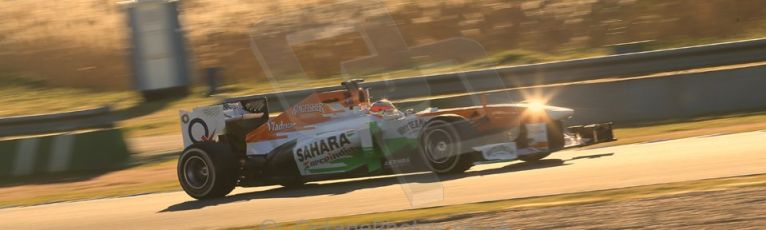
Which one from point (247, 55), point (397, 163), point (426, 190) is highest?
point (247, 55)

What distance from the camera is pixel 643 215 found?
7.70 metres

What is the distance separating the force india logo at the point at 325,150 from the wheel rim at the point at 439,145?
81cm

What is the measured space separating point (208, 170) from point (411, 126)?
2.18 meters

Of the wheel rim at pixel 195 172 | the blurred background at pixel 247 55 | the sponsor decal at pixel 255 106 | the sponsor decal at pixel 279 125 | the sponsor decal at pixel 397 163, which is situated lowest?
the sponsor decal at pixel 397 163

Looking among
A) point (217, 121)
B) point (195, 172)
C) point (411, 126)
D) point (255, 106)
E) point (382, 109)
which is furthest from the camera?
point (255, 106)

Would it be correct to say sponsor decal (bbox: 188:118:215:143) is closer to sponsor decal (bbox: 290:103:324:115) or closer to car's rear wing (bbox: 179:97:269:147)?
car's rear wing (bbox: 179:97:269:147)

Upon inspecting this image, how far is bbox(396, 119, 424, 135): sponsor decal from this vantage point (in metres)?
10.8

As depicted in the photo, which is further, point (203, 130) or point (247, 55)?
point (247, 55)

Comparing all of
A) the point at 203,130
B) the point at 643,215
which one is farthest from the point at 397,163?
the point at 643,215

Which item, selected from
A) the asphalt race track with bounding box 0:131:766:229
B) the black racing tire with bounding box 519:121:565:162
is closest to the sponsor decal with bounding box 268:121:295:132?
the asphalt race track with bounding box 0:131:766:229

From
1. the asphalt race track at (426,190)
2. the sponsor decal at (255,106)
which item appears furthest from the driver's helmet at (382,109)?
the sponsor decal at (255,106)

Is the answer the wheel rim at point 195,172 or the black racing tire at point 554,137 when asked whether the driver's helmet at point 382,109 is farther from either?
the wheel rim at point 195,172

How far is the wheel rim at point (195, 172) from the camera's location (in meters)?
11.4

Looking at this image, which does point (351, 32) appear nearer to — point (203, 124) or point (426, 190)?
point (203, 124)
